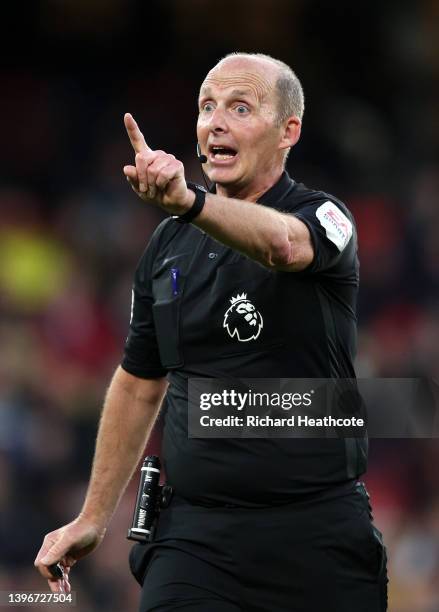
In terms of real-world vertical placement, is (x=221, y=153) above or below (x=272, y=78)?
below

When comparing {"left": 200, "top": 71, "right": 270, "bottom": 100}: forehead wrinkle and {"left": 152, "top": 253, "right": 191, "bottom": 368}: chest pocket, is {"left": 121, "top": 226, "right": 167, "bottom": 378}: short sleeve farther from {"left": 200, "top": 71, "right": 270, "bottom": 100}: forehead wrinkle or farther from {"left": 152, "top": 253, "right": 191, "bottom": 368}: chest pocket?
{"left": 200, "top": 71, "right": 270, "bottom": 100}: forehead wrinkle

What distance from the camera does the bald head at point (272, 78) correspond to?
393 centimetres

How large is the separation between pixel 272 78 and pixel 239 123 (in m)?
0.21

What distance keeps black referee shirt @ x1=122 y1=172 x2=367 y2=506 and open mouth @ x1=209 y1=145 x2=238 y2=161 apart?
0.69 ft

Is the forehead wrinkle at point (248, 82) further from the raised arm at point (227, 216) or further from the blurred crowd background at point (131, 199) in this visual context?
the blurred crowd background at point (131, 199)

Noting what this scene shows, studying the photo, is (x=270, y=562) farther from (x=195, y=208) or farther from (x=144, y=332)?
(x=195, y=208)

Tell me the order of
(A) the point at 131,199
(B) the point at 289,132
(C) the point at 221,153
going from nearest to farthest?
(C) the point at 221,153 < (B) the point at 289,132 < (A) the point at 131,199

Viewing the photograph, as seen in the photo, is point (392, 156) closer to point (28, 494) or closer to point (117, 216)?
point (117, 216)

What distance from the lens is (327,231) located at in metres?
3.49

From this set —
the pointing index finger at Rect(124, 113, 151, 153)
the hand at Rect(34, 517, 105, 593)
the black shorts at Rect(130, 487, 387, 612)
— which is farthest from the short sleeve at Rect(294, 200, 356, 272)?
the hand at Rect(34, 517, 105, 593)

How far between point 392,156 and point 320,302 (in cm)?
734

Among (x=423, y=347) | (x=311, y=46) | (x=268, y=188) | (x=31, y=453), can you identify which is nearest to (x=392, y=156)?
(x=311, y=46)

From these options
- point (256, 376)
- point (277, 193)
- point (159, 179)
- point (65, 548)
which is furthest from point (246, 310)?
point (65, 548)

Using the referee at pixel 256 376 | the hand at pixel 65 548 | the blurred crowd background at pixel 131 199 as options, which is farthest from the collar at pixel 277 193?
the blurred crowd background at pixel 131 199
